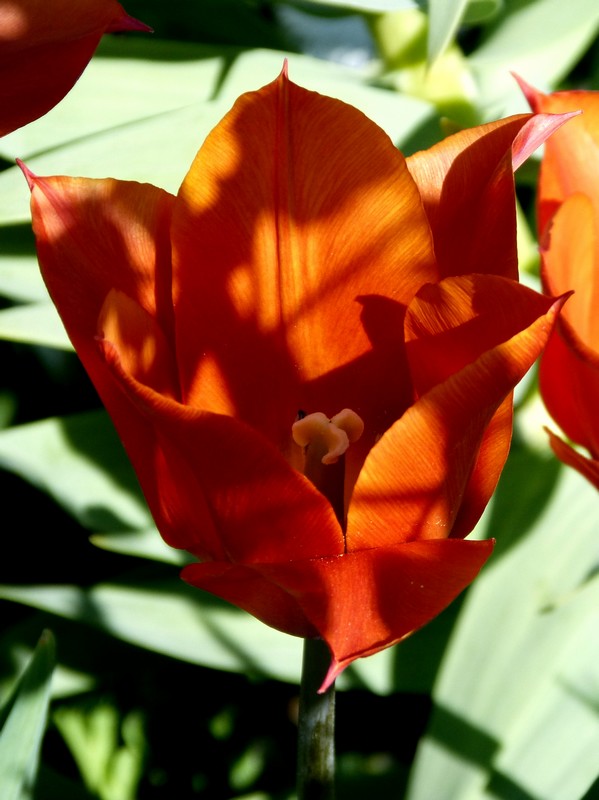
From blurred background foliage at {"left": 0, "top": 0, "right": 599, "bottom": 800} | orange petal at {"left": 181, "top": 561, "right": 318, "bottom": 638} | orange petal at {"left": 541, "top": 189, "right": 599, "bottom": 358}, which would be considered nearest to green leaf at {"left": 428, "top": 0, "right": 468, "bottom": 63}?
blurred background foliage at {"left": 0, "top": 0, "right": 599, "bottom": 800}

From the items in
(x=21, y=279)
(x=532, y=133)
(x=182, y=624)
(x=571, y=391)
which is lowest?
(x=182, y=624)

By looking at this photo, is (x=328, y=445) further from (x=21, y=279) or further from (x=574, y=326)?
(x=21, y=279)

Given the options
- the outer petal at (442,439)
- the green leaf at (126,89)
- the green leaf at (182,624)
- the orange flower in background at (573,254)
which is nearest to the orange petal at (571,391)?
the orange flower in background at (573,254)

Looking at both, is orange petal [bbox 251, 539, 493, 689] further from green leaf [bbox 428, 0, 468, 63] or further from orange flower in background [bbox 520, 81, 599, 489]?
green leaf [bbox 428, 0, 468, 63]

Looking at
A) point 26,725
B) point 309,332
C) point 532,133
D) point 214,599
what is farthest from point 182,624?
point 532,133

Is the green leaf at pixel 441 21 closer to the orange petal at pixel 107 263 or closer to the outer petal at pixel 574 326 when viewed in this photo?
the outer petal at pixel 574 326

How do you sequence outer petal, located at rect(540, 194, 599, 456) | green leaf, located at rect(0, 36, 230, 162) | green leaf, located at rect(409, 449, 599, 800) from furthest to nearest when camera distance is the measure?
green leaf, located at rect(0, 36, 230, 162), green leaf, located at rect(409, 449, 599, 800), outer petal, located at rect(540, 194, 599, 456)
